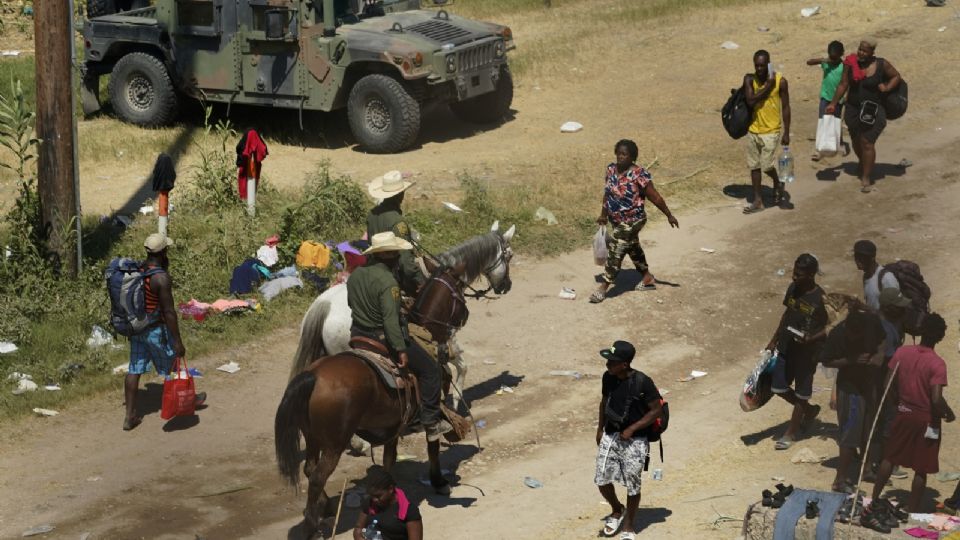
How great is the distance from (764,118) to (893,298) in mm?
6583

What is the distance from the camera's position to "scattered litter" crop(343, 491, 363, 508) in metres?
10.3

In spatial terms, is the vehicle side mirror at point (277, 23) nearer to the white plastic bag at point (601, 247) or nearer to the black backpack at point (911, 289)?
the white plastic bag at point (601, 247)

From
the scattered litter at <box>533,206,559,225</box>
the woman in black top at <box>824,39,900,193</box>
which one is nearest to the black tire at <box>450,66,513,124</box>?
the scattered litter at <box>533,206,559,225</box>

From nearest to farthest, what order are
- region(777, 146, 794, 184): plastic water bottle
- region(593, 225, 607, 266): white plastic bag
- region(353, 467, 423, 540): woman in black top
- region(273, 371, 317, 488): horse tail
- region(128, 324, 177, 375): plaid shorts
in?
region(353, 467, 423, 540): woman in black top
region(273, 371, 317, 488): horse tail
region(128, 324, 177, 375): plaid shorts
region(593, 225, 607, 266): white plastic bag
region(777, 146, 794, 184): plastic water bottle

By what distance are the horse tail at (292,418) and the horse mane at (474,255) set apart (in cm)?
245

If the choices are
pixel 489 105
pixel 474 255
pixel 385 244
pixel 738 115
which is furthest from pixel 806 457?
pixel 489 105

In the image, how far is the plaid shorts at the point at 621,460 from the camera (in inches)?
368

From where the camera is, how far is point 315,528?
→ 967 centimetres

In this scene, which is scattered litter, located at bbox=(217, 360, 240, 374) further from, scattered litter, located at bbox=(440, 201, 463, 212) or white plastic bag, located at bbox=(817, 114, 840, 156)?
white plastic bag, located at bbox=(817, 114, 840, 156)

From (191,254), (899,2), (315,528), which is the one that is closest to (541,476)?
(315,528)

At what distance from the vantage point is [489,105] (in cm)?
2078

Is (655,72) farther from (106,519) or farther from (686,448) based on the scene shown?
(106,519)

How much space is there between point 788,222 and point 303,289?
239 inches

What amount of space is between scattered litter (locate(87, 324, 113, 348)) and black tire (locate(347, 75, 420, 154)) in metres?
6.64
